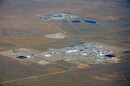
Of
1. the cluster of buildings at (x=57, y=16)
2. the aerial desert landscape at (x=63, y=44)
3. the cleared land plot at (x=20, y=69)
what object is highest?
the cleared land plot at (x=20, y=69)

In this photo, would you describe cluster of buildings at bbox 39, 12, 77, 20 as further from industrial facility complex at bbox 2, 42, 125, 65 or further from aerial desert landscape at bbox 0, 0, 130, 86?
industrial facility complex at bbox 2, 42, 125, 65

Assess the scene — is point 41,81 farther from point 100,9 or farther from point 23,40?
point 100,9

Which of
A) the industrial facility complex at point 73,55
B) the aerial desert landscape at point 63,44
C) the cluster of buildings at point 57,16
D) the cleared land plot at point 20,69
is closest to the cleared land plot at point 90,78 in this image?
the aerial desert landscape at point 63,44

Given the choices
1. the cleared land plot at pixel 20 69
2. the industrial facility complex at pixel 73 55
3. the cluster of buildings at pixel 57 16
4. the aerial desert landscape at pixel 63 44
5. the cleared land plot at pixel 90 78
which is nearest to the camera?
the cleared land plot at pixel 90 78

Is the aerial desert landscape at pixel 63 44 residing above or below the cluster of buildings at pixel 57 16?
above

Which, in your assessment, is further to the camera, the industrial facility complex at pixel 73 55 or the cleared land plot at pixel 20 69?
the industrial facility complex at pixel 73 55

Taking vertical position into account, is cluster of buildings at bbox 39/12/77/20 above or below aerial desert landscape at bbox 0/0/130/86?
below

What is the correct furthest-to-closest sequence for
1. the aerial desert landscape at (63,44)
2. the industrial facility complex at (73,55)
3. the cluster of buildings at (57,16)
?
1. the cluster of buildings at (57,16)
2. the industrial facility complex at (73,55)
3. the aerial desert landscape at (63,44)

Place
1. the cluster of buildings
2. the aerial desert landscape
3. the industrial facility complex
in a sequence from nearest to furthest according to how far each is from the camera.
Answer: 1. the aerial desert landscape
2. the industrial facility complex
3. the cluster of buildings

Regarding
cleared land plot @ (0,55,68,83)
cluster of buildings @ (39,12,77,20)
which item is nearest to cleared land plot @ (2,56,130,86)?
cleared land plot @ (0,55,68,83)

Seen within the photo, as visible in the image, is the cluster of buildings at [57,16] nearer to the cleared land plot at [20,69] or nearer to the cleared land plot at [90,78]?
the cleared land plot at [20,69]

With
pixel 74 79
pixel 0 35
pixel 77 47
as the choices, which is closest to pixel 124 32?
pixel 77 47
